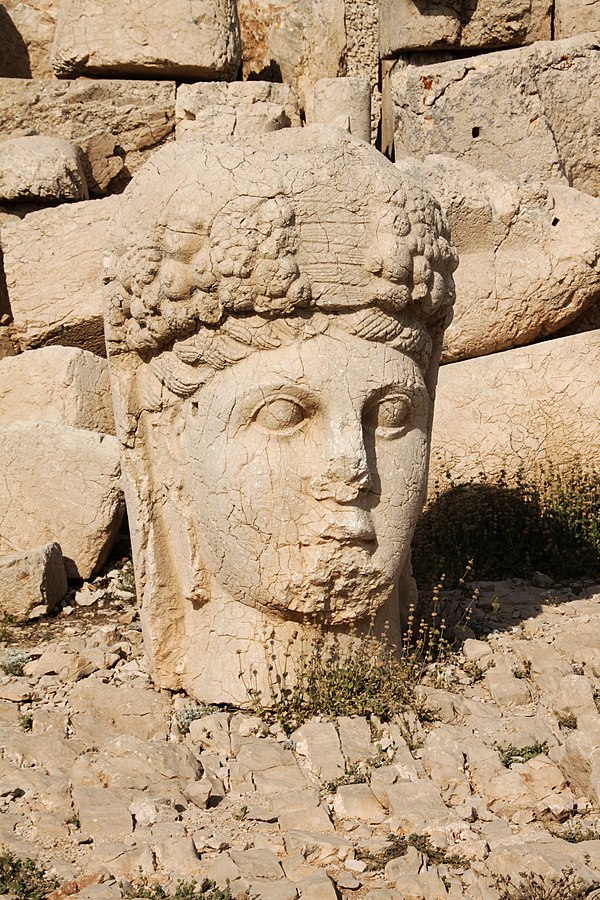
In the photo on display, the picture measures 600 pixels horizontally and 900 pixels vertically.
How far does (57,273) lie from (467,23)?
11.1 feet

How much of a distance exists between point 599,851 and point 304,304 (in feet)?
6.25

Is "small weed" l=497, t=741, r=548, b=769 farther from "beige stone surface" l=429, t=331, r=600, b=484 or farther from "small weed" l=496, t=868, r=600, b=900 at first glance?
"beige stone surface" l=429, t=331, r=600, b=484

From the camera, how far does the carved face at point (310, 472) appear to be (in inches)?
173

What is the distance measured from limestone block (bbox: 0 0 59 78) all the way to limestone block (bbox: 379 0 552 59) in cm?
243

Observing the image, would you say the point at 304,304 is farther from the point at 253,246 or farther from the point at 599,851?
A: the point at 599,851

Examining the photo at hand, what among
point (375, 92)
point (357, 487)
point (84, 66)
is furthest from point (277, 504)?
point (375, 92)

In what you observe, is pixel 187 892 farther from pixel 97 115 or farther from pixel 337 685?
pixel 97 115

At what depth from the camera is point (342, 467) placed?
436 cm

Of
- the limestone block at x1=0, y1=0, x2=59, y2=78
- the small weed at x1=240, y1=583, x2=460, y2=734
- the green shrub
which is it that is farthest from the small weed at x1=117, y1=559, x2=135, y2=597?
the limestone block at x1=0, y1=0, x2=59, y2=78

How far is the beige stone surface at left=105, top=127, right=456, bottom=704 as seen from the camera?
4.34 metres

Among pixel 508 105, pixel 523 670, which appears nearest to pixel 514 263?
pixel 508 105

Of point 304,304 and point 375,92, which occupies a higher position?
point 304,304

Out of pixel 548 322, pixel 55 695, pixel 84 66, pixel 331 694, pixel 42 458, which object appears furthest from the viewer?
pixel 84 66

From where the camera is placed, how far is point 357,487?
4.39 metres
